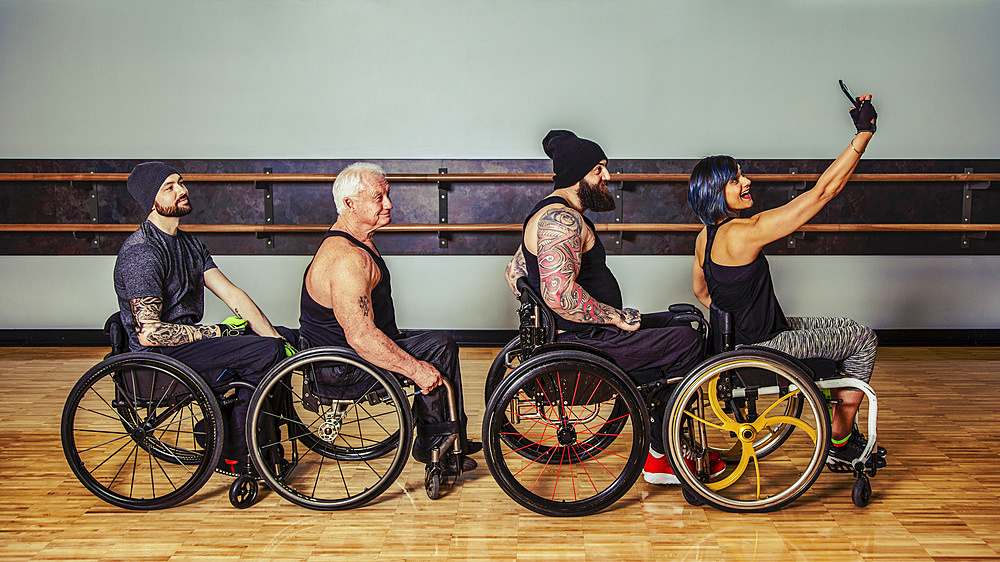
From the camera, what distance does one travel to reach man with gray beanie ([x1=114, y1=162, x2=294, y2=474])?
8.36 feet

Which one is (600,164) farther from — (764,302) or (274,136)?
(274,136)

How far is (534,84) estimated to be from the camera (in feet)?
15.8

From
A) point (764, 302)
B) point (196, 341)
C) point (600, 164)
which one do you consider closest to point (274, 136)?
point (196, 341)

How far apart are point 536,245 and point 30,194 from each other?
405cm

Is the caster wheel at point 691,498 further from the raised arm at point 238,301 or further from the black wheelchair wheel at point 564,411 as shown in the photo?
the raised arm at point 238,301

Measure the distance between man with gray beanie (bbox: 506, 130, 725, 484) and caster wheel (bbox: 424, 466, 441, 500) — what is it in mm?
643

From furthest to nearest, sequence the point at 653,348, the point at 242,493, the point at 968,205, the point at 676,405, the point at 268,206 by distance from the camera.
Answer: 1. the point at 268,206
2. the point at 968,205
3. the point at 242,493
4. the point at 653,348
5. the point at 676,405

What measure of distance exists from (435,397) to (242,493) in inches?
30.3

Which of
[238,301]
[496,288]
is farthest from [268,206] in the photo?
[238,301]

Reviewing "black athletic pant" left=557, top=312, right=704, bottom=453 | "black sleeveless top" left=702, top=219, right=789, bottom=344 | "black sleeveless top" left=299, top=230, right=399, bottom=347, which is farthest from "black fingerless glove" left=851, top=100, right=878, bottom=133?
Result: "black sleeveless top" left=299, top=230, right=399, bottom=347

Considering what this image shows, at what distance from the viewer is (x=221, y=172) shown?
489 cm

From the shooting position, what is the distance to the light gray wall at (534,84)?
15.6ft

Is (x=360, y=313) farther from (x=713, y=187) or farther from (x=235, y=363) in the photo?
(x=713, y=187)

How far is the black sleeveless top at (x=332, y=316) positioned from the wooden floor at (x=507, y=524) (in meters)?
0.61
